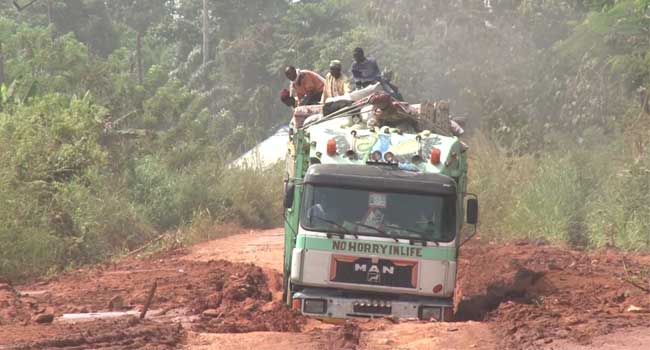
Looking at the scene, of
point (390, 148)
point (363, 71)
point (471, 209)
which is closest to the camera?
point (471, 209)

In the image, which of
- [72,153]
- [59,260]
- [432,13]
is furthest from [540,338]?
[432,13]

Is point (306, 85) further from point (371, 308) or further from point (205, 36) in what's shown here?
point (205, 36)

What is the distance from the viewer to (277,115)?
43.1m

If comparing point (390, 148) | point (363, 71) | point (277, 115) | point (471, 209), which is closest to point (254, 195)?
point (363, 71)

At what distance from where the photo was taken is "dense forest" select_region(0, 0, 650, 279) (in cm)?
2005

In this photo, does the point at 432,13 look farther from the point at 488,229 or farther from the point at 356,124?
the point at 356,124

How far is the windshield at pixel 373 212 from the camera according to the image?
12.4 metres

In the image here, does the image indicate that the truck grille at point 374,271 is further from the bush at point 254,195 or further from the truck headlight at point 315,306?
the bush at point 254,195

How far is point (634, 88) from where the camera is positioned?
26.7 meters

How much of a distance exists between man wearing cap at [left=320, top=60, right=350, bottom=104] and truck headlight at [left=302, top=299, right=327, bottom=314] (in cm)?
474

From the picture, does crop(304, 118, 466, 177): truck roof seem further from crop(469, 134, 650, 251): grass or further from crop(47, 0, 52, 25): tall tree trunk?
crop(47, 0, 52, 25): tall tree trunk

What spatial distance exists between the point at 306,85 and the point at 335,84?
0.85 m

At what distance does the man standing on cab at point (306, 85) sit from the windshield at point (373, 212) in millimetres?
4960

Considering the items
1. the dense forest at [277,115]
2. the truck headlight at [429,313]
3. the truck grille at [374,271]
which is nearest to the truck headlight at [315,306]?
the truck grille at [374,271]
